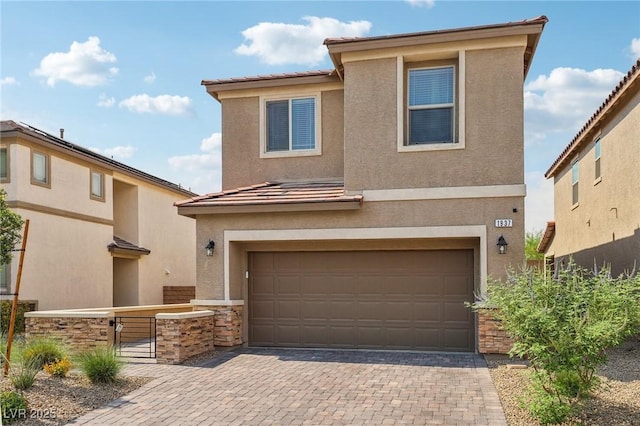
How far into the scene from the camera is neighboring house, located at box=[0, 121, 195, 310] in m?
16.6

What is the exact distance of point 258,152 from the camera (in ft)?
49.0

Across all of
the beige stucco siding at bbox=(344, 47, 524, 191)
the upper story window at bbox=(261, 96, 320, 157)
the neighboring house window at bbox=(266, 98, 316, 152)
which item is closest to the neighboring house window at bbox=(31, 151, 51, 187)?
the upper story window at bbox=(261, 96, 320, 157)

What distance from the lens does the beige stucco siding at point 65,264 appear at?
16859 mm

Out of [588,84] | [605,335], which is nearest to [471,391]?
[605,335]

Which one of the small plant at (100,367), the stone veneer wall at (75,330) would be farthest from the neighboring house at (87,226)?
the small plant at (100,367)

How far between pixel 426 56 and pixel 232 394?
7.97m

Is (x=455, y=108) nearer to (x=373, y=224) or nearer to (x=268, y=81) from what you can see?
(x=373, y=224)

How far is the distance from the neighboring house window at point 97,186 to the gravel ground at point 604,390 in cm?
1440

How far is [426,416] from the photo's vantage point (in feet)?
25.7

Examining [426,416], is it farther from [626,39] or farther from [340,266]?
[626,39]

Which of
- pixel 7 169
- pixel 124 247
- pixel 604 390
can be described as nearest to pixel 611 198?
pixel 604 390

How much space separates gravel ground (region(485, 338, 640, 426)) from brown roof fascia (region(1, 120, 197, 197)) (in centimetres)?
1355

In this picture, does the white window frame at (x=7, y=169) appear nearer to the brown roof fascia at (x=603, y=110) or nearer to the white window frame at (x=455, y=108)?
the white window frame at (x=455, y=108)

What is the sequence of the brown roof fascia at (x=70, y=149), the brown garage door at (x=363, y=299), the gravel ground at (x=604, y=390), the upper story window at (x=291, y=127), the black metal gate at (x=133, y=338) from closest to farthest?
the gravel ground at (x=604, y=390)
the black metal gate at (x=133, y=338)
the brown garage door at (x=363, y=299)
the upper story window at (x=291, y=127)
the brown roof fascia at (x=70, y=149)
